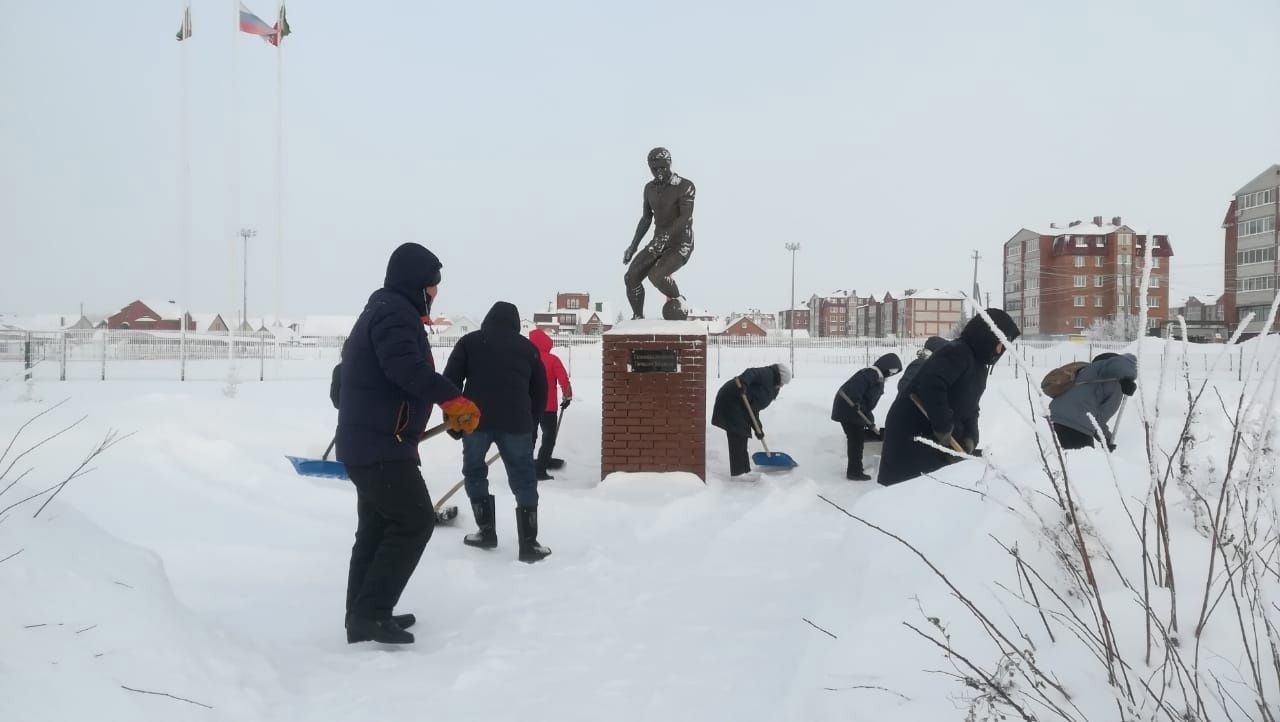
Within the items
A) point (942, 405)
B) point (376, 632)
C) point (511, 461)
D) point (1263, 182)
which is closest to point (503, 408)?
point (511, 461)

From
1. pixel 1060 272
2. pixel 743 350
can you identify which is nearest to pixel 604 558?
pixel 743 350

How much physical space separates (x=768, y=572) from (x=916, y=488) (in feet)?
3.83

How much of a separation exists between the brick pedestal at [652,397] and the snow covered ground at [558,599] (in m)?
0.61

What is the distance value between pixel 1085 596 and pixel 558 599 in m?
2.82

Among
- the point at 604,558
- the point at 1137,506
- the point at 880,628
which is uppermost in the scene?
the point at 1137,506

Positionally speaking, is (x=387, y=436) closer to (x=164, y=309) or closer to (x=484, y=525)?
(x=484, y=525)

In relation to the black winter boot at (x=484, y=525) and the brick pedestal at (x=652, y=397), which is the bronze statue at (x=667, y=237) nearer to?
the brick pedestal at (x=652, y=397)

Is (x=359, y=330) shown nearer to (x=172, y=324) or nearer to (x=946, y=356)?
(x=946, y=356)

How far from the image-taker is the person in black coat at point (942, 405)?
15.9 ft

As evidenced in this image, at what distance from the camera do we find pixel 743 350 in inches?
1134

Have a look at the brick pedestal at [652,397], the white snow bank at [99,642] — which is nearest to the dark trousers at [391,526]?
the white snow bank at [99,642]

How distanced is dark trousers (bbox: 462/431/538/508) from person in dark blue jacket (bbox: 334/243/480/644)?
1447 millimetres

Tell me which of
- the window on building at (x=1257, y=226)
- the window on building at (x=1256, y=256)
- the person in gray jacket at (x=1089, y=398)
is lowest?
the person in gray jacket at (x=1089, y=398)

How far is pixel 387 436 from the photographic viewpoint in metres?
3.52
